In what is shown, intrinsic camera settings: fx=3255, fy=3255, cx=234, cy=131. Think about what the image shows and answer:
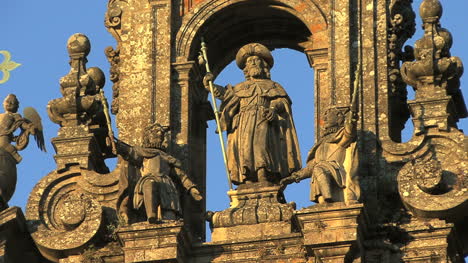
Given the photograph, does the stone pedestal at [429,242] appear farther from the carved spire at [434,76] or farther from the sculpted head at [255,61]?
the sculpted head at [255,61]

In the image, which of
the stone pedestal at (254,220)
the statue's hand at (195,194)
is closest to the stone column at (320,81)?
the stone pedestal at (254,220)

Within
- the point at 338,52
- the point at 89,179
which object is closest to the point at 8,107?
the point at 89,179

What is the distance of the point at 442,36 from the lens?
57.3 meters

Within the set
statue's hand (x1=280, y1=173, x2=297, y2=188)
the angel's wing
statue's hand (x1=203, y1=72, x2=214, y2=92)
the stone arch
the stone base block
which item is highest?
the stone arch

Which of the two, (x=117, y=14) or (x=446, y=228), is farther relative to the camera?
(x=117, y=14)

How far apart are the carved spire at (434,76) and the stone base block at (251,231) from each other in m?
3.05

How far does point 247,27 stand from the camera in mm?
59688

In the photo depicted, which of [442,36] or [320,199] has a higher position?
[442,36]

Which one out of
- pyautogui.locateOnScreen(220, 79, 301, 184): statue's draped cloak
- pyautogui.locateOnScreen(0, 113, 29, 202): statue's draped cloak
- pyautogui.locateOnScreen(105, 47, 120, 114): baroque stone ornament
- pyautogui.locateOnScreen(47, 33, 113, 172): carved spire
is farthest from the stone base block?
pyautogui.locateOnScreen(0, 113, 29, 202): statue's draped cloak

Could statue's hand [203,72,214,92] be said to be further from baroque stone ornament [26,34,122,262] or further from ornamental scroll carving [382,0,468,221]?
ornamental scroll carving [382,0,468,221]

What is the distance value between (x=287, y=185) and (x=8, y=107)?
18.4ft

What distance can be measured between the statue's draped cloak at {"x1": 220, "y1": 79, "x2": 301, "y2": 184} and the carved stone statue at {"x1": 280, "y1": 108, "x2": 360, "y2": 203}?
0.71 m

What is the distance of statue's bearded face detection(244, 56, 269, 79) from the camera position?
57.6 meters

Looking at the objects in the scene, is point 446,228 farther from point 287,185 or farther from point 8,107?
point 8,107
